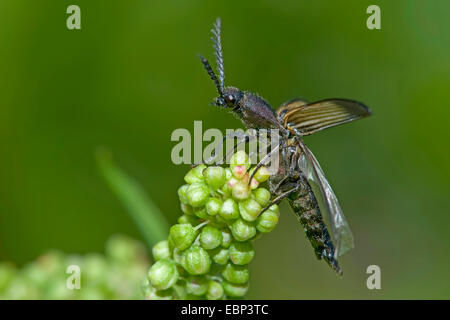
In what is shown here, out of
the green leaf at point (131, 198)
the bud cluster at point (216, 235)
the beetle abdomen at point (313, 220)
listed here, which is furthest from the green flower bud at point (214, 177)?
the green leaf at point (131, 198)

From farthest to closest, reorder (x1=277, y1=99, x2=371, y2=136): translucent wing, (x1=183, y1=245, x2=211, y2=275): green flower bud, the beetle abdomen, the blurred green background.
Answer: the blurred green background, the beetle abdomen, (x1=277, y1=99, x2=371, y2=136): translucent wing, (x1=183, y1=245, x2=211, y2=275): green flower bud

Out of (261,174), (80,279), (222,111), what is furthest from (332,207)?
(222,111)

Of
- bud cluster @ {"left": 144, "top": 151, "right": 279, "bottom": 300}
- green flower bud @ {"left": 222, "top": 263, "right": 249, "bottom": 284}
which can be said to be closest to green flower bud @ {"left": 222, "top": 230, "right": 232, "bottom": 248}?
bud cluster @ {"left": 144, "top": 151, "right": 279, "bottom": 300}

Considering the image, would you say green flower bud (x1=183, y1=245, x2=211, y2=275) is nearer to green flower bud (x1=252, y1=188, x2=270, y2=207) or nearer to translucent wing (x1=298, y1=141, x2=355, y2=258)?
green flower bud (x1=252, y1=188, x2=270, y2=207)

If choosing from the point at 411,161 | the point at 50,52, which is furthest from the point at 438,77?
the point at 50,52

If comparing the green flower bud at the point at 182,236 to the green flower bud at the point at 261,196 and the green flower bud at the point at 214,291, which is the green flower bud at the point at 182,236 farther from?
the green flower bud at the point at 261,196
